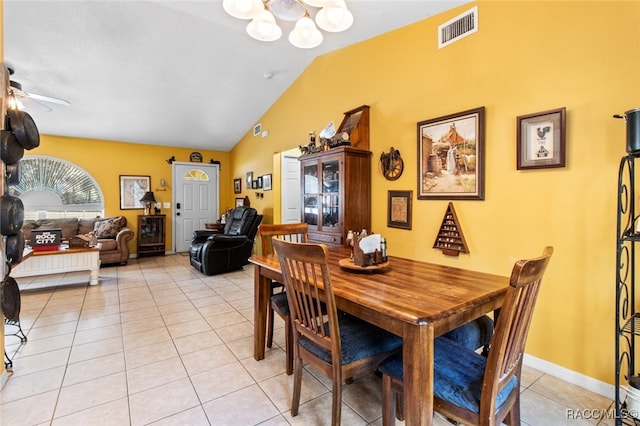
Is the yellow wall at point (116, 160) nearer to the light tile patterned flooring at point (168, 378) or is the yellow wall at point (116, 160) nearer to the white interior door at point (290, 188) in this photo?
the white interior door at point (290, 188)

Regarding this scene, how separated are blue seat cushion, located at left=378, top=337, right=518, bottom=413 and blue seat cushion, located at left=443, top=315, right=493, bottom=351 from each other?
221 mm

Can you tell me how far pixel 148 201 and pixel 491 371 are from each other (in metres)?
6.56

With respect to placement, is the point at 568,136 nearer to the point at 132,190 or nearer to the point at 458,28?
the point at 458,28

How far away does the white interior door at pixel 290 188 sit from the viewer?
5.14 meters

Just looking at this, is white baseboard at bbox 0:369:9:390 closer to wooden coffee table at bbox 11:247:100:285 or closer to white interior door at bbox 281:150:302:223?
wooden coffee table at bbox 11:247:100:285

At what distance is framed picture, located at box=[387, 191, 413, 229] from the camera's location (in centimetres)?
296

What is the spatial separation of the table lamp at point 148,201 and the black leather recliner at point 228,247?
1.49 meters

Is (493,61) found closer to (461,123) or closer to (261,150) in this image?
(461,123)

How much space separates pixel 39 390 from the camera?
1901 mm

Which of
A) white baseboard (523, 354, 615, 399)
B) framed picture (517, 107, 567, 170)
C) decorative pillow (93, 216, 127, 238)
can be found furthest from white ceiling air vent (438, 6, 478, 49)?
decorative pillow (93, 216, 127, 238)

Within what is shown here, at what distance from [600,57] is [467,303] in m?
1.81

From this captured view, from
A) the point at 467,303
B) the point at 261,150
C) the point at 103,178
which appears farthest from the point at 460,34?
the point at 103,178

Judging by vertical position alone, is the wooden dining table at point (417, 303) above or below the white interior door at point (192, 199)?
below

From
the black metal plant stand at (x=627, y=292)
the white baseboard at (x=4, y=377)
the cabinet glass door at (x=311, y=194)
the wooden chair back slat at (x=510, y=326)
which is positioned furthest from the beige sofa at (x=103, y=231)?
the black metal plant stand at (x=627, y=292)
